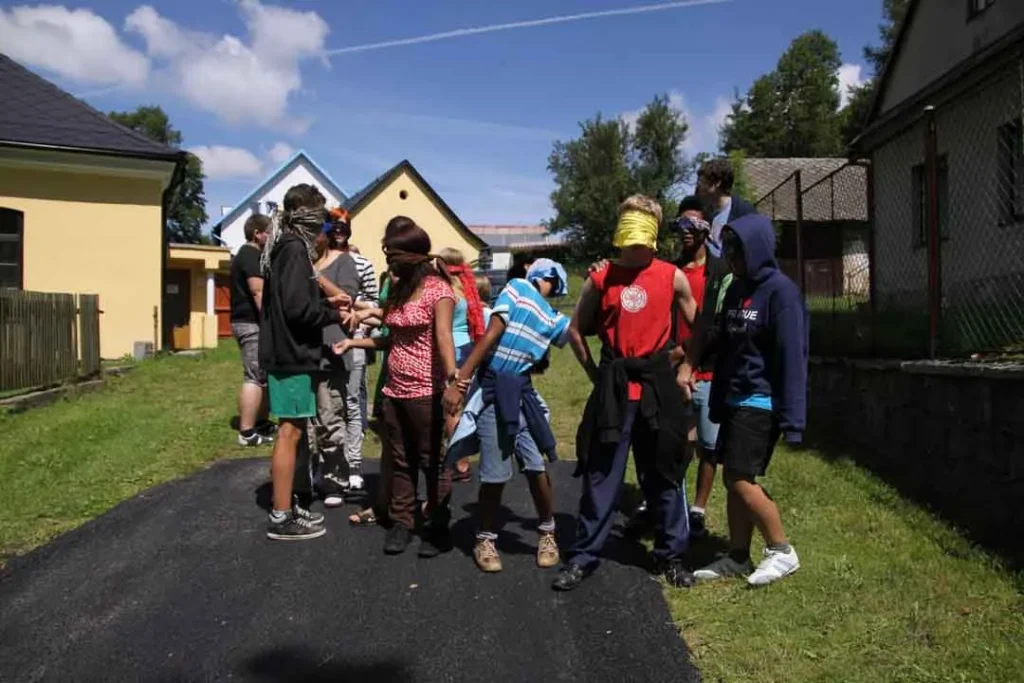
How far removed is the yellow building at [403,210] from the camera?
4353cm

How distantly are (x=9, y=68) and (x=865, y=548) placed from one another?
1952cm

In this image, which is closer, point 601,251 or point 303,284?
point 303,284

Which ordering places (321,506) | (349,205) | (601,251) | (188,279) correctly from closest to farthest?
(321,506) < (188,279) < (349,205) < (601,251)

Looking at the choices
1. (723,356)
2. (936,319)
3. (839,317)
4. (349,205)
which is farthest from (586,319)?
(349,205)

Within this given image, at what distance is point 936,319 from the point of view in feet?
19.8

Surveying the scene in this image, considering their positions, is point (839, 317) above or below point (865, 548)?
above

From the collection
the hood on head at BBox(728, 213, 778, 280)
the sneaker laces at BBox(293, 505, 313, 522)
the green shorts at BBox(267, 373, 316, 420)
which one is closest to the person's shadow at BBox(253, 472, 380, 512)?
the sneaker laces at BBox(293, 505, 313, 522)

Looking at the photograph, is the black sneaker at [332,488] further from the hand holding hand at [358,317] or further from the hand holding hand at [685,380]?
the hand holding hand at [685,380]

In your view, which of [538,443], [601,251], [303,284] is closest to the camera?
[538,443]

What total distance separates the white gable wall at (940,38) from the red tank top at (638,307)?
11.4 meters

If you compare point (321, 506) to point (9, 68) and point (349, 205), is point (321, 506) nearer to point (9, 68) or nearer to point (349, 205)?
point (9, 68)

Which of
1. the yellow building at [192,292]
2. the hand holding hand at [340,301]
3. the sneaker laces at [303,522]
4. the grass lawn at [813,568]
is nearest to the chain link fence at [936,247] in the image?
the grass lawn at [813,568]

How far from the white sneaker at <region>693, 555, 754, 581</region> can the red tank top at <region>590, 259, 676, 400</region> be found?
36.7 inches

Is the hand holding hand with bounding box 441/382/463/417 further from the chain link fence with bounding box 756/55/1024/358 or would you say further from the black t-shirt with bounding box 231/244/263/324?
the chain link fence with bounding box 756/55/1024/358
